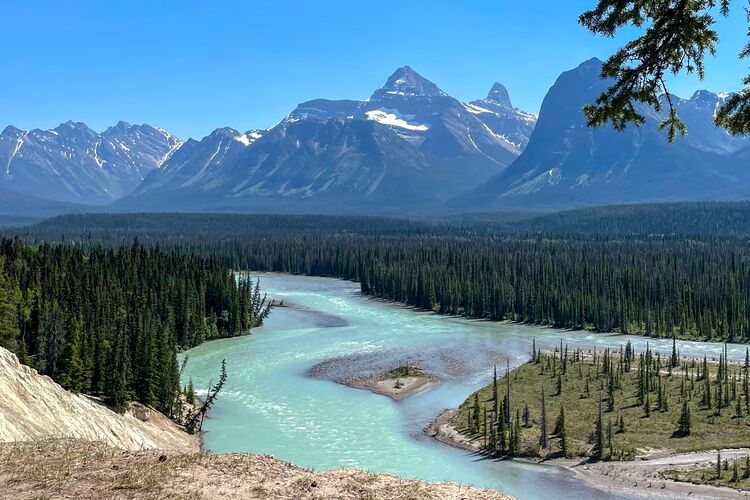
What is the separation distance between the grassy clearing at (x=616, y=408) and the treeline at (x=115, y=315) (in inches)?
1299

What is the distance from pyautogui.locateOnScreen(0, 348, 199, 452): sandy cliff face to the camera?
143 feet

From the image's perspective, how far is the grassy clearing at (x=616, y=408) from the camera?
66812mm

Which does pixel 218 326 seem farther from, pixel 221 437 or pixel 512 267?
pixel 512 267

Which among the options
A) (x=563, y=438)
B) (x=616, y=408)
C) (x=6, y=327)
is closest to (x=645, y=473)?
(x=563, y=438)

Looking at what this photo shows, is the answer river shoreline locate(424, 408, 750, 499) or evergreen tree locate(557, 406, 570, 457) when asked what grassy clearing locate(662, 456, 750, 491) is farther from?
evergreen tree locate(557, 406, 570, 457)

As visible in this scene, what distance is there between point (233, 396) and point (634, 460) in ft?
148

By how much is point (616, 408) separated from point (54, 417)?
55023 mm

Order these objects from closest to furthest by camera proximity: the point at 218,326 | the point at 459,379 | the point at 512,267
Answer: the point at 459,379, the point at 218,326, the point at 512,267

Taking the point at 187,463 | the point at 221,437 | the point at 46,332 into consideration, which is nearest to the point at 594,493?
the point at 221,437

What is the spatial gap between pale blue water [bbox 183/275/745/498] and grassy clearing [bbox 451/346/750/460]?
16.5 feet

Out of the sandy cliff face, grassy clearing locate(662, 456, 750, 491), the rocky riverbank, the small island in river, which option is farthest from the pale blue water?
the rocky riverbank

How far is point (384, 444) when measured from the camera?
2694 inches

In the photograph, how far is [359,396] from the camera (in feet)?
294

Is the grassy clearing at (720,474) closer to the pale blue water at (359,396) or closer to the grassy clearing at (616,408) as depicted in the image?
the grassy clearing at (616,408)
